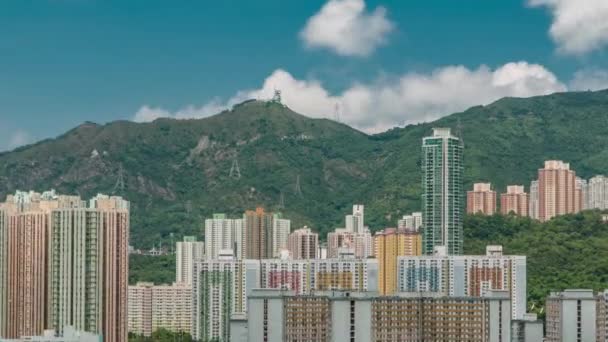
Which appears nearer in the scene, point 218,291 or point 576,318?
point 576,318

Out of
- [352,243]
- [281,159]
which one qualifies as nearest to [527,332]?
[352,243]

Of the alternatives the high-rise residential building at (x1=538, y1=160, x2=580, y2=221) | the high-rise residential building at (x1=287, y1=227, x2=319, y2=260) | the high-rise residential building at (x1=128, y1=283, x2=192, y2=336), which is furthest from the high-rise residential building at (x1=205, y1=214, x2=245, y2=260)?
the high-rise residential building at (x1=538, y1=160, x2=580, y2=221)

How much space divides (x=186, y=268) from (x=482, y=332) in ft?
52.2

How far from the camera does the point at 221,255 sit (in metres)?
22.9

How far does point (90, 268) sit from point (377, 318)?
4815 mm

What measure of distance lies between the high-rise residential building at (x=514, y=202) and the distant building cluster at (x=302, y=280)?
0.09ft

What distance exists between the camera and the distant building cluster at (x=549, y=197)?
1221 inches

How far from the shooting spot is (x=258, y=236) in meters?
28.3

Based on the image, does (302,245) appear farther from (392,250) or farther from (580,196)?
(580,196)

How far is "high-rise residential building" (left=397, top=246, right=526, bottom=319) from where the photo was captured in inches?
827

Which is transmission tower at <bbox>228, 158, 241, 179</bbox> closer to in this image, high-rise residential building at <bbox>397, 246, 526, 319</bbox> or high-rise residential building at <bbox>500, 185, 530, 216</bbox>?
high-rise residential building at <bbox>500, 185, 530, 216</bbox>

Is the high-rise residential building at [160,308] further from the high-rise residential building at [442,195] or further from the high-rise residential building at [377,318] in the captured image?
the high-rise residential building at [377,318]

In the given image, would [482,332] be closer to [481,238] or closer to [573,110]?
[481,238]

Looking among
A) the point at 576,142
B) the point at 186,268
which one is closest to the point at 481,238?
the point at 186,268
